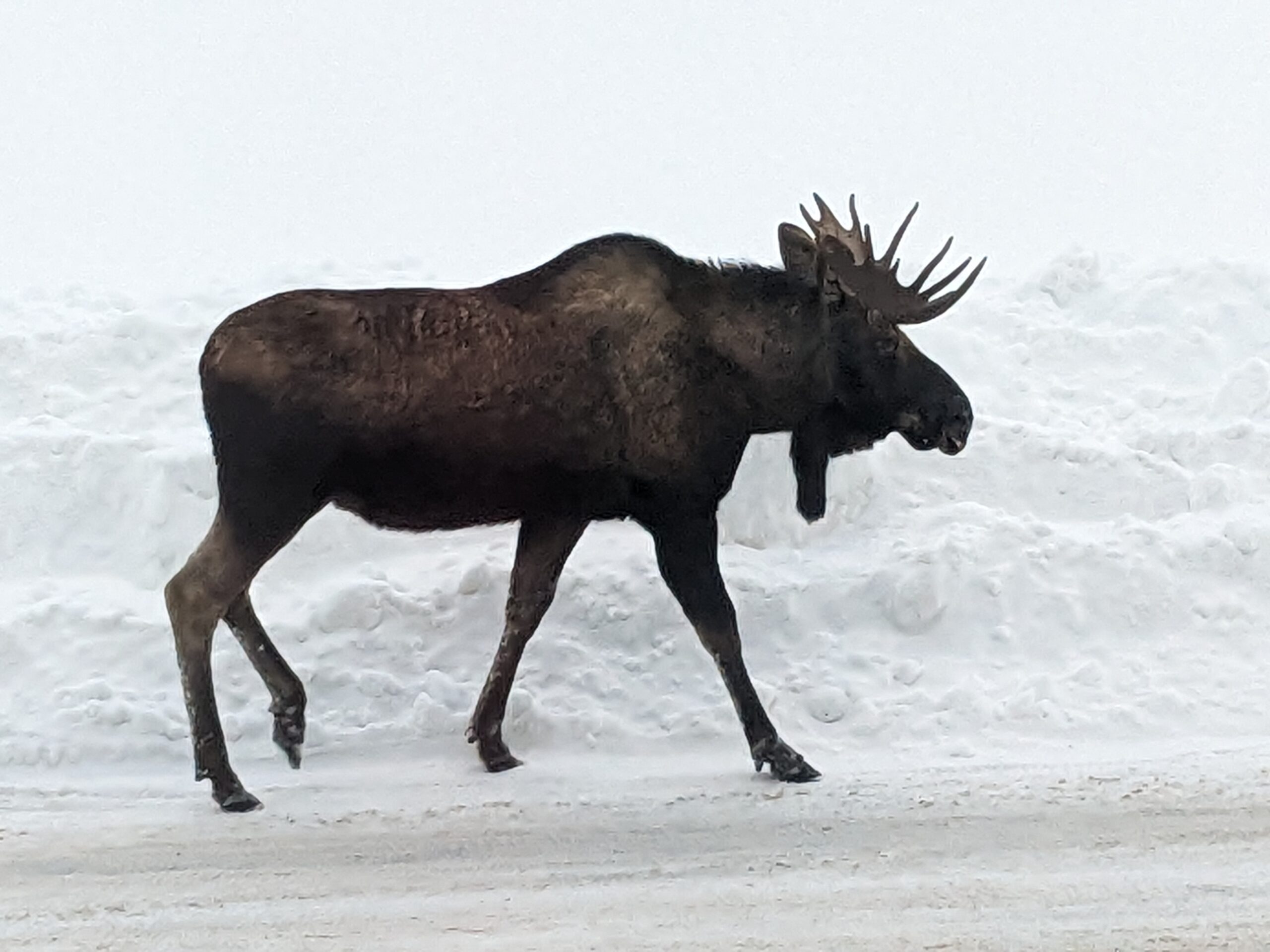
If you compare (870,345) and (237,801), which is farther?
(870,345)

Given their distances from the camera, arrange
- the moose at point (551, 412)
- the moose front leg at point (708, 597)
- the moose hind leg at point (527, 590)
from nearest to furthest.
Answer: the moose at point (551, 412) → the moose front leg at point (708, 597) → the moose hind leg at point (527, 590)

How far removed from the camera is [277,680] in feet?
21.4

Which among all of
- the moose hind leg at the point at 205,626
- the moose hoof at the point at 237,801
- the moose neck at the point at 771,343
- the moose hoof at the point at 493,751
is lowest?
the moose hoof at the point at 237,801

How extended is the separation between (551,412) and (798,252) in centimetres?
141

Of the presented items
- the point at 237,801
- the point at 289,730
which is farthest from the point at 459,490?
the point at 237,801

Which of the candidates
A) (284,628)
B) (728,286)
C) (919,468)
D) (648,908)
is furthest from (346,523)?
(648,908)

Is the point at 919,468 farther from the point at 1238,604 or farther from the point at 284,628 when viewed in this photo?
the point at 284,628

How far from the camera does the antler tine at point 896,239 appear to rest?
6.73m

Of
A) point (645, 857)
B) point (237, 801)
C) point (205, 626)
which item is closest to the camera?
point (645, 857)

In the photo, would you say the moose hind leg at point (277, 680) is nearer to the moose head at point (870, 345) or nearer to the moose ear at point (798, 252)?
the moose head at point (870, 345)

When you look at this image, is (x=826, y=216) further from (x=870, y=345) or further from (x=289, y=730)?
(x=289, y=730)

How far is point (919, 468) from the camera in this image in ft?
29.1

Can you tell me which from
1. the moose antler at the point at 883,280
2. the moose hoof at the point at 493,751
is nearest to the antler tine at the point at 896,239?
the moose antler at the point at 883,280

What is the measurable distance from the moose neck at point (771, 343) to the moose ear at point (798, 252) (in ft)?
0.15
